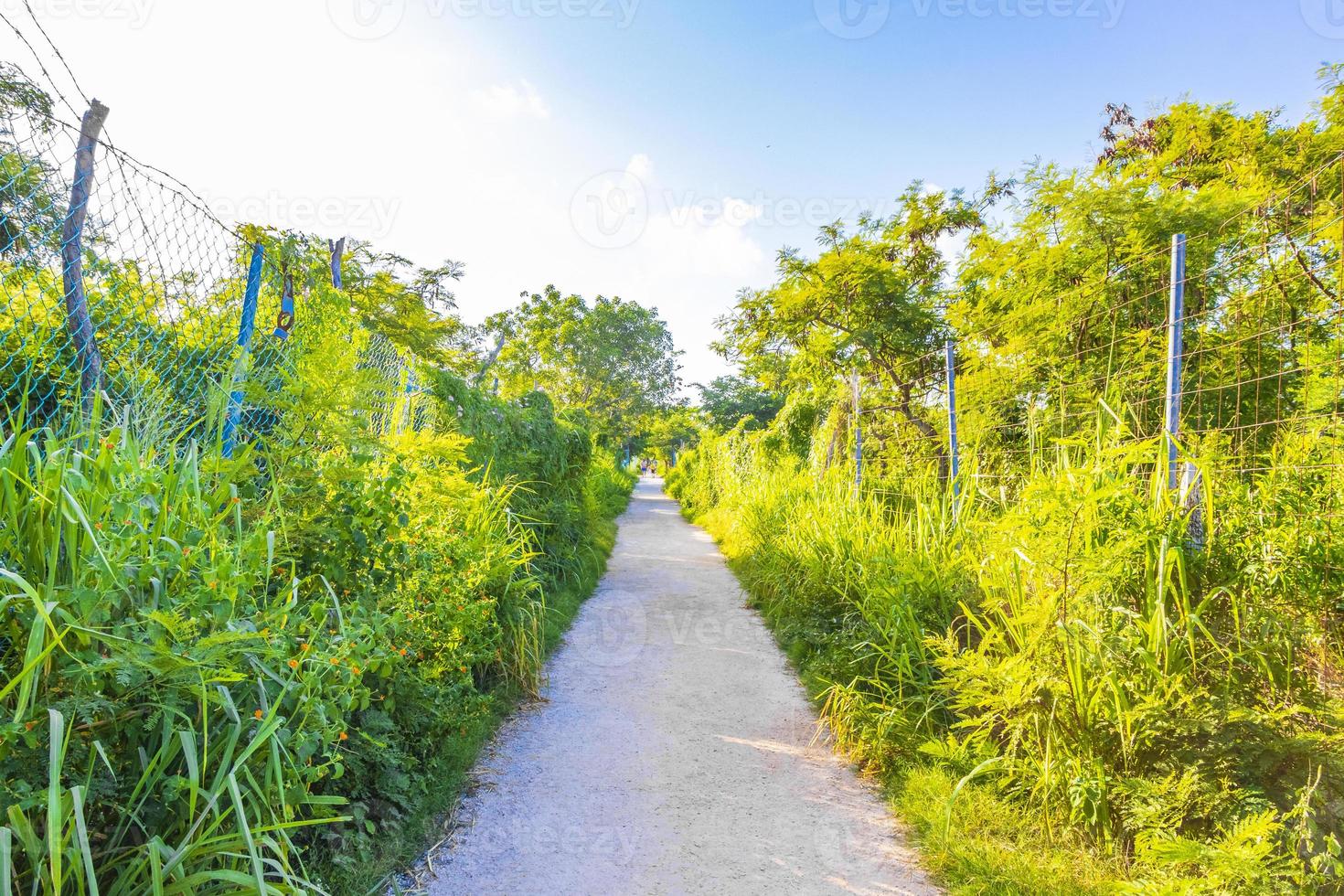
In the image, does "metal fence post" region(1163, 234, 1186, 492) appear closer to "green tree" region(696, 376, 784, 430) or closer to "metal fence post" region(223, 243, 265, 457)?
"metal fence post" region(223, 243, 265, 457)

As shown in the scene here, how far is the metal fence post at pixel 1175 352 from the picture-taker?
2.41 meters

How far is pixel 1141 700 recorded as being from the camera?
2.12 meters

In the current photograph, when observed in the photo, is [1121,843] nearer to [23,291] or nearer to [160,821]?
[160,821]

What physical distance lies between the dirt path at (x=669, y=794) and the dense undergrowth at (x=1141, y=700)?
0.33 m

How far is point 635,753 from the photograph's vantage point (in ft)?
10.2

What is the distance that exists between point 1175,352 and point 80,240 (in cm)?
381

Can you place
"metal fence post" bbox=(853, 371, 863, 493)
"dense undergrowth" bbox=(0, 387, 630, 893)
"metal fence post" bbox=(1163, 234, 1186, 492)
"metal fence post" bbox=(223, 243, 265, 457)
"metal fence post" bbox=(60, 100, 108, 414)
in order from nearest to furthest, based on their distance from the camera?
"dense undergrowth" bbox=(0, 387, 630, 893) < "metal fence post" bbox=(60, 100, 108, 414) < "metal fence post" bbox=(223, 243, 265, 457) < "metal fence post" bbox=(1163, 234, 1186, 492) < "metal fence post" bbox=(853, 371, 863, 493)

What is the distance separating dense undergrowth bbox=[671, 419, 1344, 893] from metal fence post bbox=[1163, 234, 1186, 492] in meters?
0.10

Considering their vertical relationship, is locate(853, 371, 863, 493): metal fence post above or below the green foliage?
below

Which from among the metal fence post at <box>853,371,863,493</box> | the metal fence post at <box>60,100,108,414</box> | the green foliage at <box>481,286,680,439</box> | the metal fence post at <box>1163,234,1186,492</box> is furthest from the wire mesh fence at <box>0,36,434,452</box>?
the green foliage at <box>481,286,680,439</box>

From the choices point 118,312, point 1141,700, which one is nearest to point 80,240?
point 118,312

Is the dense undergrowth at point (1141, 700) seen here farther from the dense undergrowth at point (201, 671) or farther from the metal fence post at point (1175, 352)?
the dense undergrowth at point (201, 671)

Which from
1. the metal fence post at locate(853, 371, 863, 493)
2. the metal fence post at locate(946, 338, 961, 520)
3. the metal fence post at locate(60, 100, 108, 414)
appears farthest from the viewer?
the metal fence post at locate(853, 371, 863, 493)

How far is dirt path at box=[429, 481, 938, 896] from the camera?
85.4 inches
